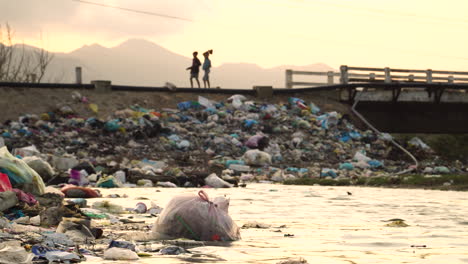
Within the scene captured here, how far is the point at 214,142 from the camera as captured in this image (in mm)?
19688

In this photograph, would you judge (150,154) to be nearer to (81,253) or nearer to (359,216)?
(359,216)

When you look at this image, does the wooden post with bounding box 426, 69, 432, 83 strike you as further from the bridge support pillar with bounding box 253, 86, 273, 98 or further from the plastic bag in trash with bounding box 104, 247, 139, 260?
the plastic bag in trash with bounding box 104, 247, 139, 260

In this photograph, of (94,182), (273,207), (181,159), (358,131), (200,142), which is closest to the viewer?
(273,207)

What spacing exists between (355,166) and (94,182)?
843cm

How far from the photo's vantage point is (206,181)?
1314 centimetres

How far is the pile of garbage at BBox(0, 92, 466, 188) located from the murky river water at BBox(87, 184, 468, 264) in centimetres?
466

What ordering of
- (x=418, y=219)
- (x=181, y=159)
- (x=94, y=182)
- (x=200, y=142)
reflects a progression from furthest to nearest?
(x=200, y=142) → (x=181, y=159) → (x=94, y=182) → (x=418, y=219)

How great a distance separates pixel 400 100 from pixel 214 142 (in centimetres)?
945

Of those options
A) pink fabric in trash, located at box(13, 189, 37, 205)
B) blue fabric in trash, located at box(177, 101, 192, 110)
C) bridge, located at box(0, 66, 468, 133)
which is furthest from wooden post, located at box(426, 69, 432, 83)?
pink fabric in trash, located at box(13, 189, 37, 205)

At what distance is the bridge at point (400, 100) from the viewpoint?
1033 inches

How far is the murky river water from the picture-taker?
4.71 metres

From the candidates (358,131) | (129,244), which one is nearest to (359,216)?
(129,244)

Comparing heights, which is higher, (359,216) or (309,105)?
(309,105)

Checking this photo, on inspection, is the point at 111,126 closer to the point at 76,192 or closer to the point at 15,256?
the point at 76,192
